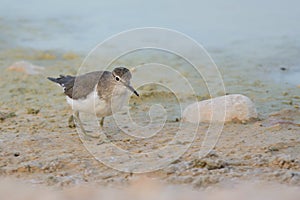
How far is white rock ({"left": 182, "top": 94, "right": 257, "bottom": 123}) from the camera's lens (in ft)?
23.5

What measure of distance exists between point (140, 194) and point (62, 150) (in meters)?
1.63

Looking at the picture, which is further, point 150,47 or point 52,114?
point 150,47

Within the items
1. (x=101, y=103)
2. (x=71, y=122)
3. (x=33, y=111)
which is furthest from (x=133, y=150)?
(x=33, y=111)

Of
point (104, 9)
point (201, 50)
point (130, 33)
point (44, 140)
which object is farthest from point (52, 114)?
point (104, 9)

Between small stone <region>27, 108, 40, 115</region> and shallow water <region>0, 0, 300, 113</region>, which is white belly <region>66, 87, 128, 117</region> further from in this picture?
shallow water <region>0, 0, 300, 113</region>

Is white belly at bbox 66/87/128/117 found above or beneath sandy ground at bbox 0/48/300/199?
above

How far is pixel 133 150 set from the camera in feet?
21.2

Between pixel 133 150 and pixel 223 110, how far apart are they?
1.16 meters

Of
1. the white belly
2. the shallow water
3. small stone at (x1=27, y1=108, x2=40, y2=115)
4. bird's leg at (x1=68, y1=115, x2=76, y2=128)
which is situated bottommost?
bird's leg at (x1=68, y1=115, x2=76, y2=128)

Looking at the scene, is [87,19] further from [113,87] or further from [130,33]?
[113,87]

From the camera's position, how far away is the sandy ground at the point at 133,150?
5562mm

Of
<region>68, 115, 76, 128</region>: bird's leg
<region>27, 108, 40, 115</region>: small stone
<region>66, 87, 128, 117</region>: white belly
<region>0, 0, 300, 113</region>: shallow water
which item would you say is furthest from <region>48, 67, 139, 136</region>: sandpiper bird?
<region>0, 0, 300, 113</region>: shallow water

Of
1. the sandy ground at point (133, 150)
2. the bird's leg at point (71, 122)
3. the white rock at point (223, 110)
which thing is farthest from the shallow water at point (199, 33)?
the bird's leg at point (71, 122)

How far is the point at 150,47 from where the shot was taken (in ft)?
35.2
